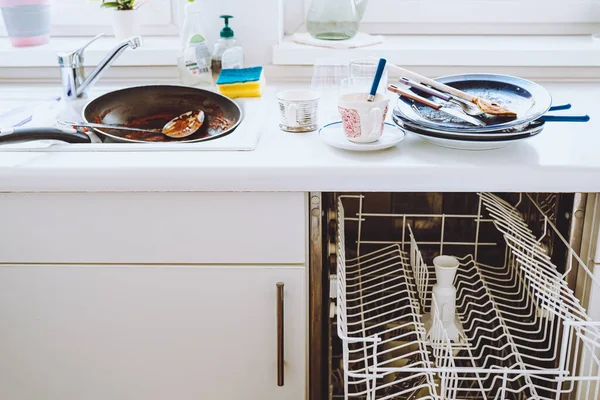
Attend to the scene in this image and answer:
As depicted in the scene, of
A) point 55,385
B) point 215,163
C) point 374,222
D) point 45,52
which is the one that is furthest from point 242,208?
point 45,52

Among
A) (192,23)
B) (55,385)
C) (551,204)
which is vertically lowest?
(55,385)

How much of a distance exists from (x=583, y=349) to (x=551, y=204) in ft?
1.04

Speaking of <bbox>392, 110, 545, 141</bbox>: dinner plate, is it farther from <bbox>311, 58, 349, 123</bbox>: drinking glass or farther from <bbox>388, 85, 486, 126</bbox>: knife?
<bbox>311, 58, 349, 123</bbox>: drinking glass

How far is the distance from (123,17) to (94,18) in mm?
218

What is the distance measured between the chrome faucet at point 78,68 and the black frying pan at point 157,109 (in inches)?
1.7

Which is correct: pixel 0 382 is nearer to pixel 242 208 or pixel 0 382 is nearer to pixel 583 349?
pixel 242 208

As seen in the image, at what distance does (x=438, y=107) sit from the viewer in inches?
47.7

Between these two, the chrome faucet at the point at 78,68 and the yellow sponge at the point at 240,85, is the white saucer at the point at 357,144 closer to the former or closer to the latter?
the yellow sponge at the point at 240,85

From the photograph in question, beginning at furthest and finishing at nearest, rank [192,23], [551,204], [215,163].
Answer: [192,23] → [551,204] → [215,163]

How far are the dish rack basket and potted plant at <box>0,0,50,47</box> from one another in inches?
35.0

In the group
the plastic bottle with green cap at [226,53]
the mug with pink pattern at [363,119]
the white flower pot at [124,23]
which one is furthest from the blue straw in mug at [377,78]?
the white flower pot at [124,23]

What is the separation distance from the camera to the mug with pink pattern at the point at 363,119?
114cm

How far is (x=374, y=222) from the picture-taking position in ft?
5.52

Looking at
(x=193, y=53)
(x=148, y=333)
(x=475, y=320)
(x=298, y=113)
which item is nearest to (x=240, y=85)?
(x=193, y=53)
